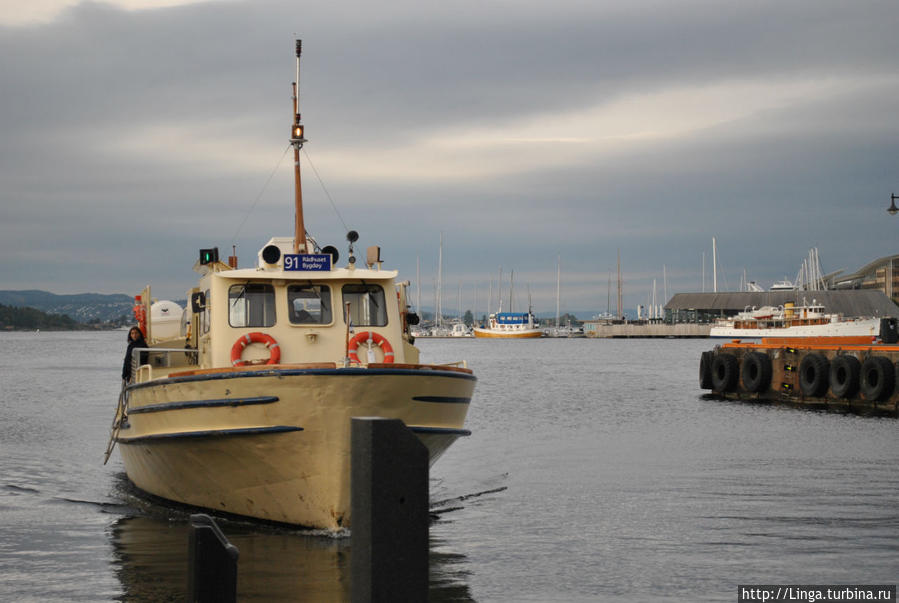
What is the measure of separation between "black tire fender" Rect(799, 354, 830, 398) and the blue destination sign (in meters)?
27.0

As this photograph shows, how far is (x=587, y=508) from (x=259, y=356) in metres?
5.92

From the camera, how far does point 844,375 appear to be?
35.3 meters

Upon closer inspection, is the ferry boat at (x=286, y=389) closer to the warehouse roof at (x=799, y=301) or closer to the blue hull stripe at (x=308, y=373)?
the blue hull stripe at (x=308, y=373)

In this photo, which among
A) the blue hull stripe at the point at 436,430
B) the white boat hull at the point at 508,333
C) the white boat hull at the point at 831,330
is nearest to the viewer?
the blue hull stripe at the point at 436,430

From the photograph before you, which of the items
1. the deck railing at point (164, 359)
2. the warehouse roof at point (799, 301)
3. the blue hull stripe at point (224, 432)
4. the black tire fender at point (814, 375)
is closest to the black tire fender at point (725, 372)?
the black tire fender at point (814, 375)

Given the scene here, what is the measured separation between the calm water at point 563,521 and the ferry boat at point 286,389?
2.42ft

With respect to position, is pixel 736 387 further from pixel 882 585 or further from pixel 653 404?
pixel 882 585

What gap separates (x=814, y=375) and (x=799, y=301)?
118 metres

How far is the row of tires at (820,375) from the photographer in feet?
110

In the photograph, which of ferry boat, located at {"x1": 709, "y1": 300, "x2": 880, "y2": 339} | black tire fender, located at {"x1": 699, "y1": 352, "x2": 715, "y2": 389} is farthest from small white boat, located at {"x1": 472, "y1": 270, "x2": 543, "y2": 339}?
black tire fender, located at {"x1": 699, "y1": 352, "x2": 715, "y2": 389}

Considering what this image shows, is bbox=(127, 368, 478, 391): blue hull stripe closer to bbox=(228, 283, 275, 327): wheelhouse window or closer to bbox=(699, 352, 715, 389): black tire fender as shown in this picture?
bbox=(228, 283, 275, 327): wheelhouse window

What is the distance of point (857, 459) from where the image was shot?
2198 centimetres

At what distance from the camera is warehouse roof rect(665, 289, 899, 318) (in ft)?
474

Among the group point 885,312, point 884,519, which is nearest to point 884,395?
point 884,519
